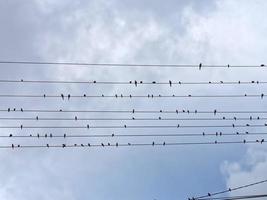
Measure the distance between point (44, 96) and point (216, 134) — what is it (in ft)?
42.4

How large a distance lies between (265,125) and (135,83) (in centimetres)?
1047

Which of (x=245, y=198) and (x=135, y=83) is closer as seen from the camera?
(x=245, y=198)

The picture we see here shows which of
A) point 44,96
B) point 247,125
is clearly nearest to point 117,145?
point 44,96

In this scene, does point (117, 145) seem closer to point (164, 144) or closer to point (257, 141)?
point (164, 144)

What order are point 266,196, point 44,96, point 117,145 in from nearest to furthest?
point 266,196, point 44,96, point 117,145

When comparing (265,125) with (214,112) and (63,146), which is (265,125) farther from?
(63,146)

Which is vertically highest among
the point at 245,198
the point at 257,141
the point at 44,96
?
the point at 44,96

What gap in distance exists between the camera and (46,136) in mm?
43250

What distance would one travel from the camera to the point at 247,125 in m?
46.0

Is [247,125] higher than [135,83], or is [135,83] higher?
[135,83]

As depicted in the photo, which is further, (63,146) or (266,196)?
(63,146)

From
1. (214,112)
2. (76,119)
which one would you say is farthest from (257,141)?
(76,119)

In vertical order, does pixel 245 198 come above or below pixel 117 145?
below

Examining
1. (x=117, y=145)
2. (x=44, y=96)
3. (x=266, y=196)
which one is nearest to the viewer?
(x=266, y=196)
